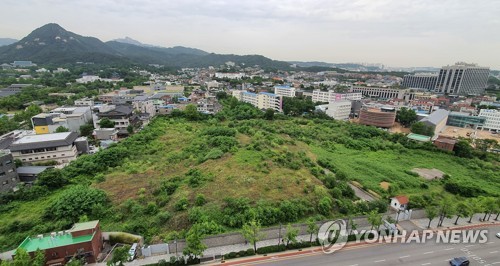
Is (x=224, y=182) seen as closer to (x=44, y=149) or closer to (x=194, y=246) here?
(x=194, y=246)

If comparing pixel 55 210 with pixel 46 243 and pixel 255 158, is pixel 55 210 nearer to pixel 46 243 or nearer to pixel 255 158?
pixel 46 243

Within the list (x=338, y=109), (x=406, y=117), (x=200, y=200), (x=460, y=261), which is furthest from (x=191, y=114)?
(x=406, y=117)

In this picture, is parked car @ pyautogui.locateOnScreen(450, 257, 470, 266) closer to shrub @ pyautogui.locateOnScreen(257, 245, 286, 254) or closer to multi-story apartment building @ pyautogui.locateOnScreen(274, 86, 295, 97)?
shrub @ pyautogui.locateOnScreen(257, 245, 286, 254)

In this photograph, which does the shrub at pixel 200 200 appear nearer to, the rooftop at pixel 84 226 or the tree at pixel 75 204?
the rooftop at pixel 84 226

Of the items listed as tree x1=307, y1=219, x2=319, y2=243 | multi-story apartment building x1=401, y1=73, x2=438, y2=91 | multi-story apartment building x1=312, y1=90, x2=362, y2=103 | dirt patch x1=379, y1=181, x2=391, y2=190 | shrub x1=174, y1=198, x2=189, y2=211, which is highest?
multi-story apartment building x1=401, y1=73, x2=438, y2=91

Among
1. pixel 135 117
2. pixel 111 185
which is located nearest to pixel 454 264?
pixel 111 185

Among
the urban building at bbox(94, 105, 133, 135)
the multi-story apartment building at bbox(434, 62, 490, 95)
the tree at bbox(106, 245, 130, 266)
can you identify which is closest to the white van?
the tree at bbox(106, 245, 130, 266)
